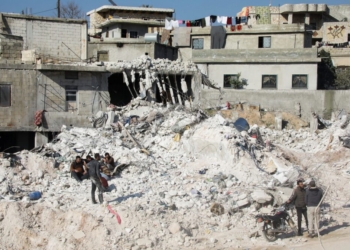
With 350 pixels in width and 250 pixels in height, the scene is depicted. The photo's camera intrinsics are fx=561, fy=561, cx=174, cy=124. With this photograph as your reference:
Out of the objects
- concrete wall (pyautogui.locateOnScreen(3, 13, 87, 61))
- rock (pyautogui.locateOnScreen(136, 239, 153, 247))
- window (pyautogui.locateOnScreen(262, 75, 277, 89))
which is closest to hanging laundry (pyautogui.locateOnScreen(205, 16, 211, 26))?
window (pyautogui.locateOnScreen(262, 75, 277, 89))

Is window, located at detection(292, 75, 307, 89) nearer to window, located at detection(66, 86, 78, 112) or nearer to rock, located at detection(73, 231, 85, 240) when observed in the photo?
window, located at detection(66, 86, 78, 112)

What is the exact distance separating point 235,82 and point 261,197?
45.0 ft

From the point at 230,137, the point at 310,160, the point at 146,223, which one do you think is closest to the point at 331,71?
the point at 310,160

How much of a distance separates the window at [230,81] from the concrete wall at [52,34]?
7.20 metres

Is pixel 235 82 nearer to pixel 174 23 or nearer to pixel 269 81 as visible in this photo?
pixel 269 81

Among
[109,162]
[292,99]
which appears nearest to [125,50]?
[292,99]

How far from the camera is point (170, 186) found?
1619cm

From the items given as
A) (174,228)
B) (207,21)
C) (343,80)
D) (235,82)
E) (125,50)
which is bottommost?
(174,228)

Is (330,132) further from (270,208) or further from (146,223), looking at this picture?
(146,223)

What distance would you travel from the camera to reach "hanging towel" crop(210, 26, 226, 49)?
32531mm

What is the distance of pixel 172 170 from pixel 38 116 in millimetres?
7530

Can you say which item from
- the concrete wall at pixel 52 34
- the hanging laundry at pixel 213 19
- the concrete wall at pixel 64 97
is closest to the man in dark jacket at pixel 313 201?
the concrete wall at pixel 64 97

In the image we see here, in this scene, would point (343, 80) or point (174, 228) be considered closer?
point (174, 228)

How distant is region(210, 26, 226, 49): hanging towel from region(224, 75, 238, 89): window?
4598 millimetres
